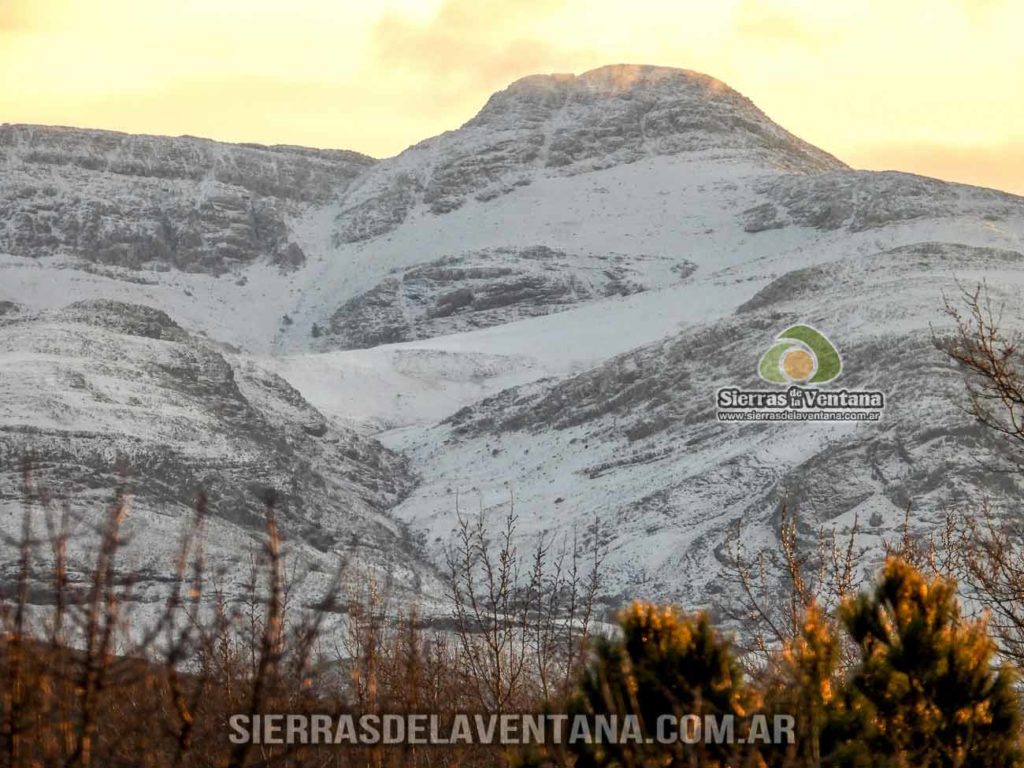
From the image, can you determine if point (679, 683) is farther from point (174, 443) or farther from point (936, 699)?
point (174, 443)

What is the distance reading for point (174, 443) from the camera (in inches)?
2990

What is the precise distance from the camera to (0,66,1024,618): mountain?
230 ft

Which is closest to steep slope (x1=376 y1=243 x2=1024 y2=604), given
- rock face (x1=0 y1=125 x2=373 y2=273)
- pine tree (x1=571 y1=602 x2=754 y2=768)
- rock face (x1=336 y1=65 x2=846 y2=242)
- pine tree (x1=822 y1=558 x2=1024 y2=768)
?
pine tree (x1=822 y1=558 x2=1024 y2=768)

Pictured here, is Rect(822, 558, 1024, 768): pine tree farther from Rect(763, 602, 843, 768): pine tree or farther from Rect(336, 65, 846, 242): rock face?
Rect(336, 65, 846, 242): rock face

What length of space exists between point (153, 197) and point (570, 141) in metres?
40.7

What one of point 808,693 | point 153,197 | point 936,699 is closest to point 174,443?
point 936,699

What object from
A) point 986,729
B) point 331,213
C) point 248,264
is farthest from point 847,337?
point 331,213

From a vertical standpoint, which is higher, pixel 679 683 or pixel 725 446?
pixel 725 446

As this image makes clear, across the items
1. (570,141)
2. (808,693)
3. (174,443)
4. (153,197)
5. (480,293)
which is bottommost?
(808,693)

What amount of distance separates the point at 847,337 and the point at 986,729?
72.4m

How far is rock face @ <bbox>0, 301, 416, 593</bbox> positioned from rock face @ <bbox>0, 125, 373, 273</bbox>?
65.5m

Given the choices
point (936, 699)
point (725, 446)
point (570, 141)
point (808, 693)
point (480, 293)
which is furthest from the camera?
point (570, 141)

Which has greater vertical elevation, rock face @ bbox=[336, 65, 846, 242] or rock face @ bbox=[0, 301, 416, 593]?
rock face @ bbox=[336, 65, 846, 242]

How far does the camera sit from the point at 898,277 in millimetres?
92438
